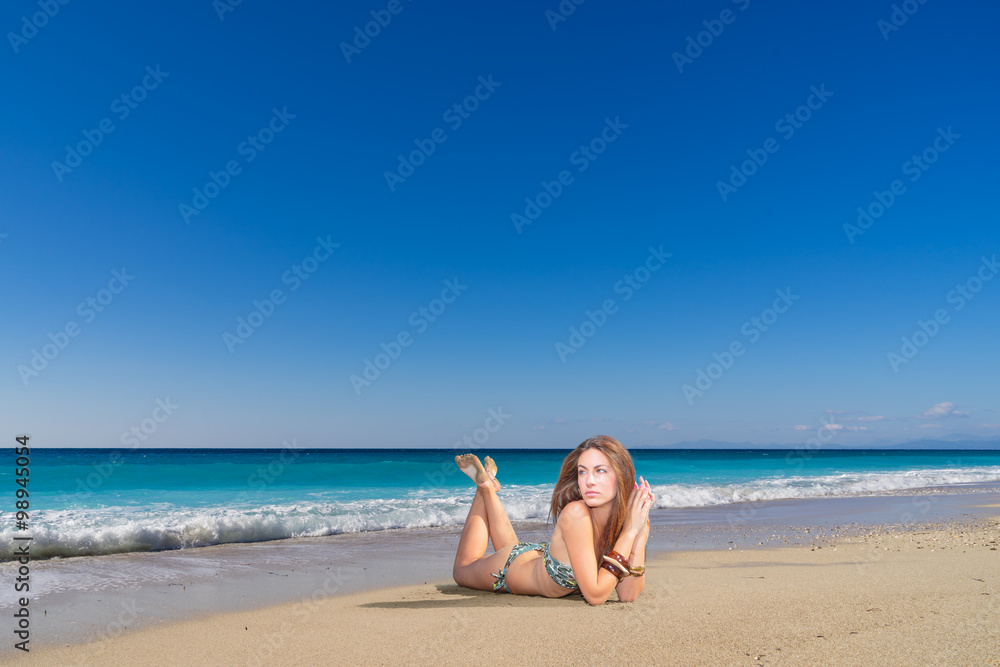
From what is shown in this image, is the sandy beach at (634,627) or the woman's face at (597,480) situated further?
the woman's face at (597,480)

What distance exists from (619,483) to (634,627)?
0.95m

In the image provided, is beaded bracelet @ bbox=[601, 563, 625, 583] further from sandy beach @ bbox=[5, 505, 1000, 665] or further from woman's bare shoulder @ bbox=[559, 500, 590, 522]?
woman's bare shoulder @ bbox=[559, 500, 590, 522]

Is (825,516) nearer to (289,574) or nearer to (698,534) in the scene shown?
(698,534)

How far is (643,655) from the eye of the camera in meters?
3.65

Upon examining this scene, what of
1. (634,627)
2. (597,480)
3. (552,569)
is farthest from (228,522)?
(634,627)

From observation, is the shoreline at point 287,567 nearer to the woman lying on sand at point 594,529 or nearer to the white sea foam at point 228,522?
the white sea foam at point 228,522

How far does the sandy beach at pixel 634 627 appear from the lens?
365 centimetres

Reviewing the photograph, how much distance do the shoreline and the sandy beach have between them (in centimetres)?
41

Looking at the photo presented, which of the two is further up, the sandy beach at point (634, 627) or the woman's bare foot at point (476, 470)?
the woman's bare foot at point (476, 470)

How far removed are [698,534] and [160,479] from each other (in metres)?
26.9

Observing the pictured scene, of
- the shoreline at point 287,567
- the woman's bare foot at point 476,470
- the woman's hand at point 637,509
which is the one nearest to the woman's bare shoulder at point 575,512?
the woman's hand at point 637,509

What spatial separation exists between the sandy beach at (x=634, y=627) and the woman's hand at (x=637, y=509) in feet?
2.05

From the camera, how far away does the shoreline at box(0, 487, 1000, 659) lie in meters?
5.42

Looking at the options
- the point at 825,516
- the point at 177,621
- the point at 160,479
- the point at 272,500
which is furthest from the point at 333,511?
the point at 160,479
